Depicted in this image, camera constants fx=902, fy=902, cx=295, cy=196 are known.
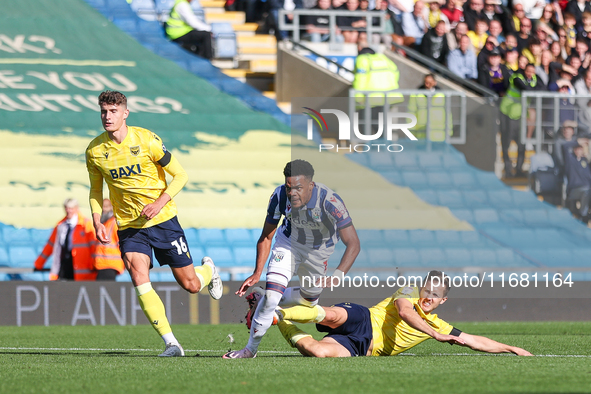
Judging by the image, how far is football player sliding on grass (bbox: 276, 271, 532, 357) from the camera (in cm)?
668

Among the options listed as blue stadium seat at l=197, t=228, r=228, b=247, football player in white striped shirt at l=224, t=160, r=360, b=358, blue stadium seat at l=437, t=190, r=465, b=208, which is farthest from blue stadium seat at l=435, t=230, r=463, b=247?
football player in white striped shirt at l=224, t=160, r=360, b=358

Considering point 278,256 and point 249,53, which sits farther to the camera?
point 249,53

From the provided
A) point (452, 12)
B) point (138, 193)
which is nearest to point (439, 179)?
point (452, 12)

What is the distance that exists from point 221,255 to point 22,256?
2877 millimetres

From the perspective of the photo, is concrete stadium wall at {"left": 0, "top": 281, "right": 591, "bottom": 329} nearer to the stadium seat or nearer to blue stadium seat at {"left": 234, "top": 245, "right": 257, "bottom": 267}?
blue stadium seat at {"left": 234, "top": 245, "right": 257, "bottom": 267}

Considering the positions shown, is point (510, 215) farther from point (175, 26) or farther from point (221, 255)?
point (175, 26)

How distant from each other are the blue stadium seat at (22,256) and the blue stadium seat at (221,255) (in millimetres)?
2526

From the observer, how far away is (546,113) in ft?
43.3

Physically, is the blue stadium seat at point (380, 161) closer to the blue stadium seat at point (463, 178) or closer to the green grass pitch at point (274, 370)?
the blue stadium seat at point (463, 178)

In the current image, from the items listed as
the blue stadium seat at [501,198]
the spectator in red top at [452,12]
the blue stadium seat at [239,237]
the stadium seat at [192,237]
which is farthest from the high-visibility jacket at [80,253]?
the spectator in red top at [452,12]

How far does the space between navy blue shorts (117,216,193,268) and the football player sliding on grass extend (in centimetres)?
98

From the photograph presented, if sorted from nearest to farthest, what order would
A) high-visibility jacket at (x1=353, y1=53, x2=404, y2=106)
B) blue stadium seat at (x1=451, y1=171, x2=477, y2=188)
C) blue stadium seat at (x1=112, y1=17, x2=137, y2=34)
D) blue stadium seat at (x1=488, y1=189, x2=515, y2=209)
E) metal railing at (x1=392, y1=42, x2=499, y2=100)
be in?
blue stadium seat at (x1=488, y1=189, x2=515, y2=209) → blue stadium seat at (x1=451, y1=171, x2=477, y2=188) → high-visibility jacket at (x1=353, y1=53, x2=404, y2=106) → metal railing at (x1=392, y1=42, x2=499, y2=100) → blue stadium seat at (x1=112, y1=17, x2=137, y2=34)

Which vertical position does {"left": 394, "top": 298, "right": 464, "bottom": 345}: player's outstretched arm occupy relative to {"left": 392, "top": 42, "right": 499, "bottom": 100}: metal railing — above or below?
below

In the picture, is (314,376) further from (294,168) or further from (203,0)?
(203,0)
